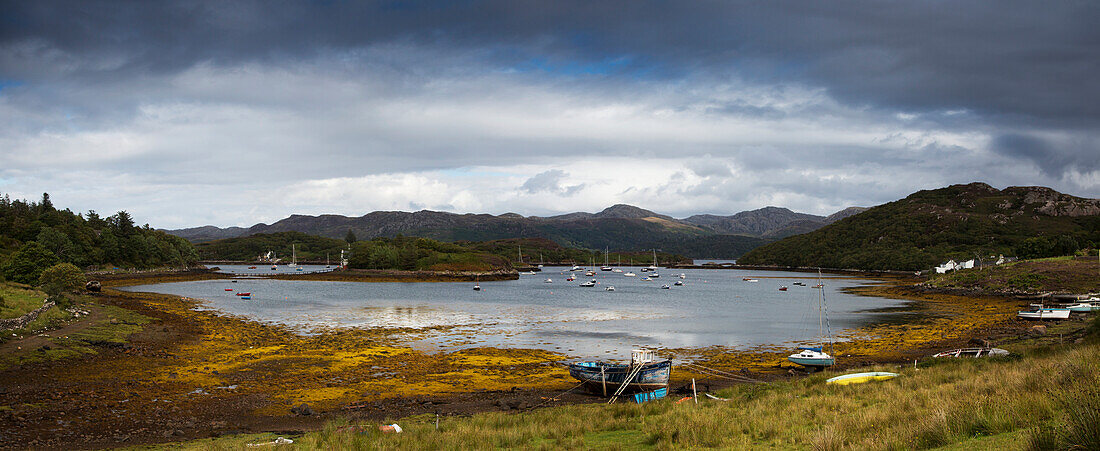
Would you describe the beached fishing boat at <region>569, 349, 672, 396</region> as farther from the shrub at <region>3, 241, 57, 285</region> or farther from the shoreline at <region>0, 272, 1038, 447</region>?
the shrub at <region>3, 241, 57, 285</region>

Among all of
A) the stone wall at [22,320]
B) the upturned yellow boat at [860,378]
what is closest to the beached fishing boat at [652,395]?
the upturned yellow boat at [860,378]

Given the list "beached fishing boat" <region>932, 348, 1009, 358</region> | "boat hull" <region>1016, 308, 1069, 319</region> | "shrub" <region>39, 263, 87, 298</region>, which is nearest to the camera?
"beached fishing boat" <region>932, 348, 1009, 358</region>

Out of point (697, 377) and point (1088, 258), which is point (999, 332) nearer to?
point (697, 377)

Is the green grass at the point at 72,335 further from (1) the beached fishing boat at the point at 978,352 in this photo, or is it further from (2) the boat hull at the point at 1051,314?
(2) the boat hull at the point at 1051,314

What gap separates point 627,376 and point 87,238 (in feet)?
493

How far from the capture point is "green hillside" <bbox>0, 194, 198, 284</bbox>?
11225 centimetres

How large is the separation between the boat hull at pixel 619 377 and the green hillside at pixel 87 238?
89862 millimetres

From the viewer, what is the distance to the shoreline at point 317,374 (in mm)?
23047

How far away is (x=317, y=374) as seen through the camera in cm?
3136

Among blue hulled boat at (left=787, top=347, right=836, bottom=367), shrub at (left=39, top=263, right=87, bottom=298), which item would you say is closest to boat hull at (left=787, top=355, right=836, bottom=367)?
blue hulled boat at (left=787, top=347, right=836, bottom=367)

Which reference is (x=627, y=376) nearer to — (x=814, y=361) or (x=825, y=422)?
(x=814, y=361)

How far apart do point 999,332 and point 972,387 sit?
3637 centimetres

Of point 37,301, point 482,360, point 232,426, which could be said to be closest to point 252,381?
point 232,426

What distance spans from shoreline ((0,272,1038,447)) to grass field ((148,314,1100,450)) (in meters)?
3.67
